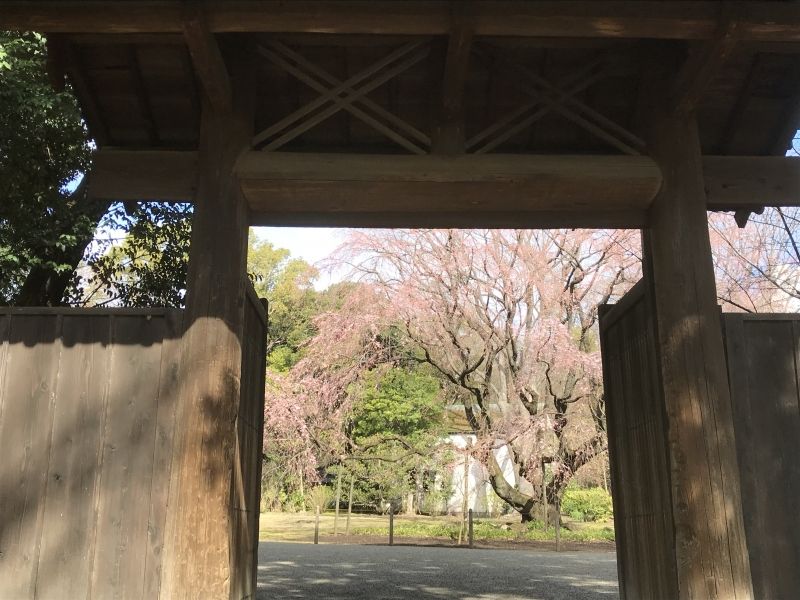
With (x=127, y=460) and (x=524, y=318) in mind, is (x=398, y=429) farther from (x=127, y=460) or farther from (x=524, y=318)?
(x=127, y=460)

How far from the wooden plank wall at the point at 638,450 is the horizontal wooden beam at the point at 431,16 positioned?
1404 mm

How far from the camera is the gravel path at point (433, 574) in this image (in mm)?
6355

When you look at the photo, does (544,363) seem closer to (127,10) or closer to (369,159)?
(369,159)

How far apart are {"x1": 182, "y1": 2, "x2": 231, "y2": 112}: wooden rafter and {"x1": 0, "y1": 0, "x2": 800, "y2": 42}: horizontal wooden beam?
55 mm

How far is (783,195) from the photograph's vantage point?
12.7 ft

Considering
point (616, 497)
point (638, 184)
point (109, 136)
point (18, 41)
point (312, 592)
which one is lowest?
point (312, 592)

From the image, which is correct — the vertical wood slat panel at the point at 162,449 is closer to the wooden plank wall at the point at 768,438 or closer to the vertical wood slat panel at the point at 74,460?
the vertical wood slat panel at the point at 74,460

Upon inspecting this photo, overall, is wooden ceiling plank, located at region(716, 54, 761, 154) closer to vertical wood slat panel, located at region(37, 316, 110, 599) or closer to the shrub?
vertical wood slat panel, located at region(37, 316, 110, 599)

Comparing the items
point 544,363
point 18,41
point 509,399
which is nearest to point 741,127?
point 18,41

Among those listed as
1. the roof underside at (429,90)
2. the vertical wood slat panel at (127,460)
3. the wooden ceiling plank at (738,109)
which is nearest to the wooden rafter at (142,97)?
the roof underside at (429,90)

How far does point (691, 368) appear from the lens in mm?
3219

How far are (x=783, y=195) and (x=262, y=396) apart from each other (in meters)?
3.39

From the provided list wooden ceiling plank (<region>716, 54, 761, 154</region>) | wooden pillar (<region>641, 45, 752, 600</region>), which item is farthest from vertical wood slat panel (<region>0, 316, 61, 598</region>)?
wooden ceiling plank (<region>716, 54, 761, 154</region>)

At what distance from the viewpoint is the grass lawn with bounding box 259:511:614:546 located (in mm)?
13914
